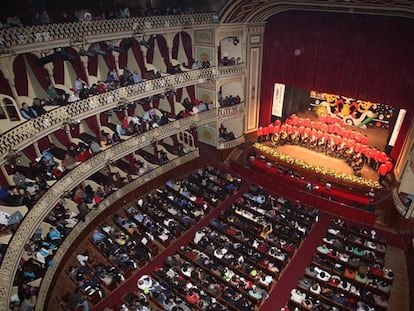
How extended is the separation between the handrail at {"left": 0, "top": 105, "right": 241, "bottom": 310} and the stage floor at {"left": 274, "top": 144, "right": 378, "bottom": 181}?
202 inches

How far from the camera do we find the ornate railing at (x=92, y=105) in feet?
38.1

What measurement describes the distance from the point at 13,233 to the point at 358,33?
65.2 feet

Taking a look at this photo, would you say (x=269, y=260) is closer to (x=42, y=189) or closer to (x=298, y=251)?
(x=298, y=251)

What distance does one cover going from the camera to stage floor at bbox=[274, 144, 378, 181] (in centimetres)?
2077

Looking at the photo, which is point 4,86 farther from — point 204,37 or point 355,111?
point 355,111

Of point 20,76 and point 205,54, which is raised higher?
point 20,76

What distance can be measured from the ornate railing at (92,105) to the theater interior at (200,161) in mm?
66

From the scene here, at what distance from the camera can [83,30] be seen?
1359 cm

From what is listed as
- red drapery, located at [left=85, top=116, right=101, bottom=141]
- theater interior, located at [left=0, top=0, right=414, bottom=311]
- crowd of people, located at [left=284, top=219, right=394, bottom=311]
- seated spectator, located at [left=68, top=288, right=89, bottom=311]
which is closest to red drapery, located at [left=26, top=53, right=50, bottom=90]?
theater interior, located at [left=0, top=0, right=414, bottom=311]

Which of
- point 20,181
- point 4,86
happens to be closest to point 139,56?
point 4,86

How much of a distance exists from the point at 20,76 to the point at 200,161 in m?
12.7

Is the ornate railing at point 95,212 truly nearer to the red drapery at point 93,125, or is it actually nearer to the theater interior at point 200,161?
the theater interior at point 200,161

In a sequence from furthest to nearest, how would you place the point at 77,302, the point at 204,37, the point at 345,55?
the point at 204,37, the point at 345,55, the point at 77,302

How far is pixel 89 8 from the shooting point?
16172mm
